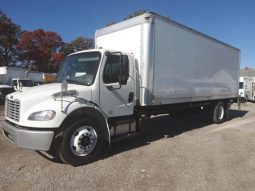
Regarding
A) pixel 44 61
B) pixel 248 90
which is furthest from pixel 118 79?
pixel 44 61

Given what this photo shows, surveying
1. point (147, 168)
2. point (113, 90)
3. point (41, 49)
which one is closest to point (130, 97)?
point (113, 90)

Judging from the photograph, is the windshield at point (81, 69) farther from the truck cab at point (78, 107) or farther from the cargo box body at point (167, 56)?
the cargo box body at point (167, 56)

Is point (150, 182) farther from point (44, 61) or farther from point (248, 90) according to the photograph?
point (44, 61)

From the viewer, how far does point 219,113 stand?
41.9ft

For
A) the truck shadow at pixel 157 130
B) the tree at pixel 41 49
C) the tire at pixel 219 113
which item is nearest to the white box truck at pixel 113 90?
the truck shadow at pixel 157 130

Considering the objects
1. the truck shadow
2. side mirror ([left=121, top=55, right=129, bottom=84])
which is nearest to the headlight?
the truck shadow

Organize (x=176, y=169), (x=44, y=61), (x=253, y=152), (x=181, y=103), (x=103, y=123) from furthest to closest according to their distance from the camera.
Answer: (x=44, y=61), (x=181, y=103), (x=253, y=152), (x=103, y=123), (x=176, y=169)

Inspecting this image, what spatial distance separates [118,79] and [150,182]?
8.67 ft

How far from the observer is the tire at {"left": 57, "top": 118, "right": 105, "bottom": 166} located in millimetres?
5859

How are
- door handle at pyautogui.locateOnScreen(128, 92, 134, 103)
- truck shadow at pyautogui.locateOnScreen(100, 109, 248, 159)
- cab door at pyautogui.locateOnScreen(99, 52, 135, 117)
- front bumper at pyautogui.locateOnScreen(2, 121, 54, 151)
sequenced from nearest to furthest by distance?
front bumper at pyautogui.locateOnScreen(2, 121, 54, 151) → cab door at pyautogui.locateOnScreen(99, 52, 135, 117) → door handle at pyautogui.locateOnScreen(128, 92, 134, 103) → truck shadow at pyautogui.locateOnScreen(100, 109, 248, 159)

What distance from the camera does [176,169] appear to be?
600cm

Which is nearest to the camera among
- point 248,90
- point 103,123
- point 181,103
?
point 103,123

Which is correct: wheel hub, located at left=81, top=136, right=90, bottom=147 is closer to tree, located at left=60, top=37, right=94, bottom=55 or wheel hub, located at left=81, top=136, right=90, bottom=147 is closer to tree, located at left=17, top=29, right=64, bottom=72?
tree, located at left=17, top=29, right=64, bottom=72

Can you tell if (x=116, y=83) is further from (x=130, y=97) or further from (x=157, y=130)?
(x=157, y=130)
